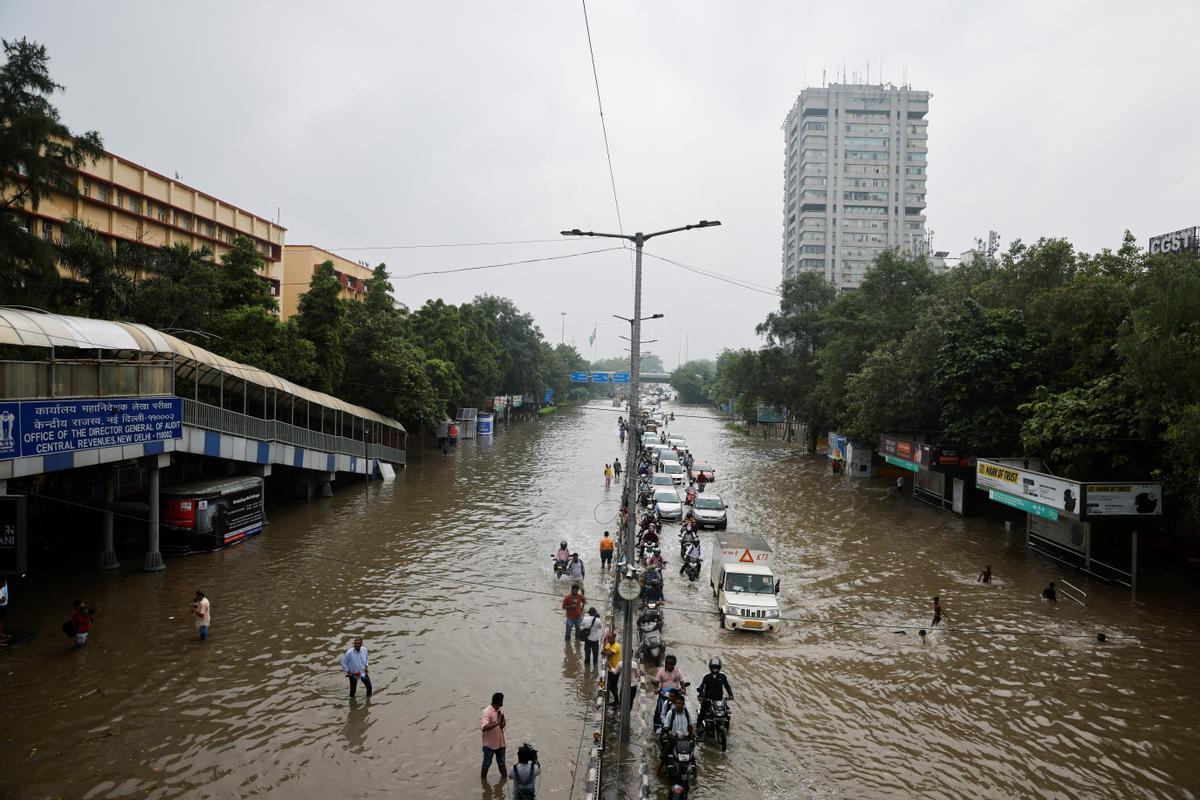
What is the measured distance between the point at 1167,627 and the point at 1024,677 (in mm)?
6008

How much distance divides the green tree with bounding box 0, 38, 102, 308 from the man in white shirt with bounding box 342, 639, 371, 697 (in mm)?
19058

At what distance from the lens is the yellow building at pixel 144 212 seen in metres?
45.4

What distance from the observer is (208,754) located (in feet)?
34.7

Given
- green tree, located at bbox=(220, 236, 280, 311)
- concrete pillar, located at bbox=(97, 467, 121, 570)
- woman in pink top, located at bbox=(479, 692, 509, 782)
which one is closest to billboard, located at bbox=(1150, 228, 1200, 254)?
woman in pink top, located at bbox=(479, 692, 509, 782)

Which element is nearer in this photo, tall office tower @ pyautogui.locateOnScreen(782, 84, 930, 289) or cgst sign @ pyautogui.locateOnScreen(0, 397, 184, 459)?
cgst sign @ pyautogui.locateOnScreen(0, 397, 184, 459)

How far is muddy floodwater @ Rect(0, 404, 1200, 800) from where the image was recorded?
34.0 ft

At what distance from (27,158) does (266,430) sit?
434 inches

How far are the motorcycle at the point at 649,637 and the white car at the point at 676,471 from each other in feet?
74.2

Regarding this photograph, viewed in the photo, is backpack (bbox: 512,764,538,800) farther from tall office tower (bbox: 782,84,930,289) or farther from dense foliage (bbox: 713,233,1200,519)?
tall office tower (bbox: 782,84,930,289)

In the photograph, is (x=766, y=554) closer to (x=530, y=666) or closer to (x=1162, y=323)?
(x=530, y=666)

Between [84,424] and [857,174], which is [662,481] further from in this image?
[857,174]

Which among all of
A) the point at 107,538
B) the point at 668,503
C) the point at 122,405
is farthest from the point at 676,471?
the point at 122,405

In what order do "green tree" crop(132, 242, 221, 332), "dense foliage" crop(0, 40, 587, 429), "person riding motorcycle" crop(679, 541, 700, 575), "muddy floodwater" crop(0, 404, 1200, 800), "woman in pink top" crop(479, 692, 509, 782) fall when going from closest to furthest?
"woman in pink top" crop(479, 692, 509, 782), "muddy floodwater" crop(0, 404, 1200, 800), "person riding motorcycle" crop(679, 541, 700, 575), "dense foliage" crop(0, 40, 587, 429), "green tree" crop(132, 242, 221, 332)

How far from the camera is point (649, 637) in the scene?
14820mm
